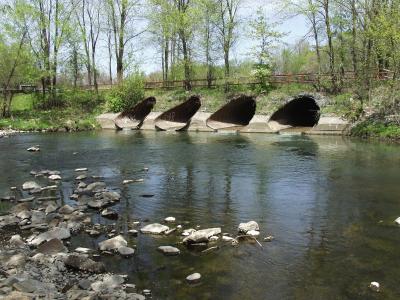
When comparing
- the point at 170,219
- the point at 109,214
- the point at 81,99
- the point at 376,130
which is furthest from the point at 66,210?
the point at 81,99

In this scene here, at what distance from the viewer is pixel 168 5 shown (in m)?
48.9

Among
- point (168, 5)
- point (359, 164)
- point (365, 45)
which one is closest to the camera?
point (359, 164)

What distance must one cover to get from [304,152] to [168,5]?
31.1m

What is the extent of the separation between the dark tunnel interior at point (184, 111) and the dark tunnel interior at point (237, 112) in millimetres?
→ 3171

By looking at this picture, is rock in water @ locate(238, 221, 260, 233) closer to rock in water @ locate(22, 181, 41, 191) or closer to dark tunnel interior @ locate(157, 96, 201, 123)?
rock in water @ locate(22, 181, 41, 191)

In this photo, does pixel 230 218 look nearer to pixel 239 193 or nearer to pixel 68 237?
pixel 239 193

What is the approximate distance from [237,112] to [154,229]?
32357mm

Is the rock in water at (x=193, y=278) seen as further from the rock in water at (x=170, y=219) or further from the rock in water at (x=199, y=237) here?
the rock in water at (x=170, y=219)

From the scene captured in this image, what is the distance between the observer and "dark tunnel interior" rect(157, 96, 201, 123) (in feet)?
137

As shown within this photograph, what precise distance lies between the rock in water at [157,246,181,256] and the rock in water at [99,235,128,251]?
32.0 inches

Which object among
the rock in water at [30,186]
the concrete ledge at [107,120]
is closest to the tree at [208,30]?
the concrete ledge at [107,120]

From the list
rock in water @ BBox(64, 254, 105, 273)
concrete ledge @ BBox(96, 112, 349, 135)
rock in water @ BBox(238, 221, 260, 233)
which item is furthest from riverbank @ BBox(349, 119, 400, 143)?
rock in water @ BBox(64, 254, 105, 273)

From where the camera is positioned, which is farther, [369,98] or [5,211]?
[369,98]

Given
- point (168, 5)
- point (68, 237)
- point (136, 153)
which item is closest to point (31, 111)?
point (168, 5)
